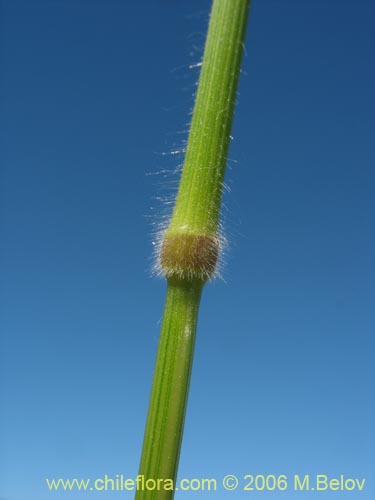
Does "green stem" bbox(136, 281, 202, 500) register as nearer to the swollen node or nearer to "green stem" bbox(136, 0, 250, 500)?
"green stem" bbox(136, 0, 250, 500)

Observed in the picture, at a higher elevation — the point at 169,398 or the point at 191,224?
the point at 191,224

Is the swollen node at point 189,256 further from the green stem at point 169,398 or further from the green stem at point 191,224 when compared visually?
the green stem at point 169,398

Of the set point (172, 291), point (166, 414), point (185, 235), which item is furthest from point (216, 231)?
point (166, 414)

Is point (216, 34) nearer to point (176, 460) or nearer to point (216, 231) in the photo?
point (216, 231)

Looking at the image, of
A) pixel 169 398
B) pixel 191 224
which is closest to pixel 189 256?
pixel 191 224

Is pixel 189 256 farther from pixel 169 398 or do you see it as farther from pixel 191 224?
pixel 169 398

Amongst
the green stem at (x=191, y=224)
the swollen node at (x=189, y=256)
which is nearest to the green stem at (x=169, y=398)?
the green stem at (x=191, y=224)

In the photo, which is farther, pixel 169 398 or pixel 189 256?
pixel 189 256

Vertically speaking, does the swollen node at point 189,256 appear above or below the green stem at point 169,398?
above
